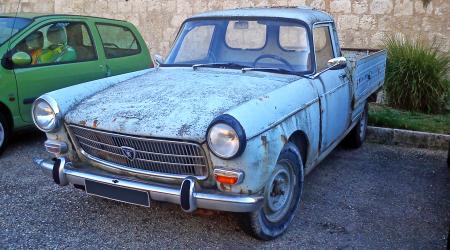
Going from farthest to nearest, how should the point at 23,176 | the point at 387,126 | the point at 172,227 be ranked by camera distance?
the point at 387,126 → the point at 23,176 → the point at 172,227

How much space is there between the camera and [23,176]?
504 centimetres

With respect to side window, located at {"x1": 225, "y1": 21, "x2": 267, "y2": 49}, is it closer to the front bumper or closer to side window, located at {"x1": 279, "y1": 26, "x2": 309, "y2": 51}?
side window, located at {"x1": 279, "y1": 26, "x2": 309, "y2": 51}

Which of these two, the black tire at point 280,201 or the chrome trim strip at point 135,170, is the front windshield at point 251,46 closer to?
the black tire at point 280,201

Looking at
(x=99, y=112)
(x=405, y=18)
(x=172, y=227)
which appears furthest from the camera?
(x=405, y=18)

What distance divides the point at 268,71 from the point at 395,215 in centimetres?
161

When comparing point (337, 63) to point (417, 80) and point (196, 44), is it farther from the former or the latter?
point (417, 80)

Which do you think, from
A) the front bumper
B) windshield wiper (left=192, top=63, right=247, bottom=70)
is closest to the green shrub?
windshield wiper (left=192, top=63, right=247, bottom=70)

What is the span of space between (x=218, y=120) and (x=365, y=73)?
301cm

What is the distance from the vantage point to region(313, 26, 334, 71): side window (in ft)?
15.3

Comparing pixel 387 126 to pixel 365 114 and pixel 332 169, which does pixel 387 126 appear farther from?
pixel 332 169

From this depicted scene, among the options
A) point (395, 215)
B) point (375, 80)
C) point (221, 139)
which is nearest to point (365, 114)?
point (375, 80)

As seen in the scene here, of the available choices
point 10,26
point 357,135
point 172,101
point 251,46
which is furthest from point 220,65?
point 10,26

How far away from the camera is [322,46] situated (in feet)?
16.2

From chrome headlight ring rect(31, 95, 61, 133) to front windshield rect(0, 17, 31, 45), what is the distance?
2.17 m
